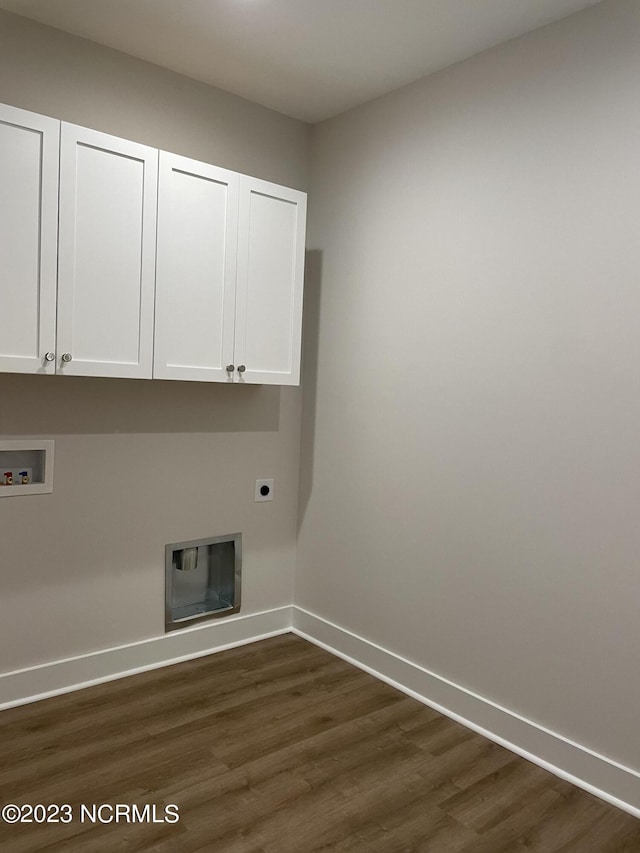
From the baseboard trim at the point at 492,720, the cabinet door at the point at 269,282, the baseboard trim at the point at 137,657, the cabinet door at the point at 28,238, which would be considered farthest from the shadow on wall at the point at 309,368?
the cabinet door at the point at 28,238

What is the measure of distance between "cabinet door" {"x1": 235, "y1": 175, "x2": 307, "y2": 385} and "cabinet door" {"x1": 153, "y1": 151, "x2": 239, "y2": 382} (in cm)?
6

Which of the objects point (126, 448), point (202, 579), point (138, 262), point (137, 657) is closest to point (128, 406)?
point (126, 448)

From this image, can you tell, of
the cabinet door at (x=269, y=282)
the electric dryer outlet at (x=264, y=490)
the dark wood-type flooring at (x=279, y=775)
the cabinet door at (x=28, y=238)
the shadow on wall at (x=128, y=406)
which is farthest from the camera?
the electric dryer outlet at (x=264, y=490)

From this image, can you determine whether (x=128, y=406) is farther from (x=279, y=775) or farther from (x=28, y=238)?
(x=279, y=775)

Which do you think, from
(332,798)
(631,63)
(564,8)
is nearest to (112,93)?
(564,8)

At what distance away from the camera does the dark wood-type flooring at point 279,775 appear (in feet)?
6.33

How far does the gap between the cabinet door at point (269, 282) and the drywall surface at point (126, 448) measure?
13.9 inches

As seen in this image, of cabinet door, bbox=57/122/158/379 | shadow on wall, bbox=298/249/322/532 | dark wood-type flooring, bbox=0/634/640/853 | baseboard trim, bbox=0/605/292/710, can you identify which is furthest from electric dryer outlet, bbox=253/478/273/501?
cabinet door, bbox=57/122/158/379

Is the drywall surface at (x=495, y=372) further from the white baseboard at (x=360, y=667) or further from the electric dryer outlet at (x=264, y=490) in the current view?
the electric dryer outlet at (x=264, y=490)

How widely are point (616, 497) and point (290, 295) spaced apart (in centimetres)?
155

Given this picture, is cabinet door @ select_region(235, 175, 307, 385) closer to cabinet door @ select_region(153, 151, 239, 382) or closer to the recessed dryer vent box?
cabinet door @ select_region(153, 151, 239, 382)

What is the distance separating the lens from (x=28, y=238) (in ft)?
7.22

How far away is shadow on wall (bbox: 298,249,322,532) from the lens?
10.9ft

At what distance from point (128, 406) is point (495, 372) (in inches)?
59.2
